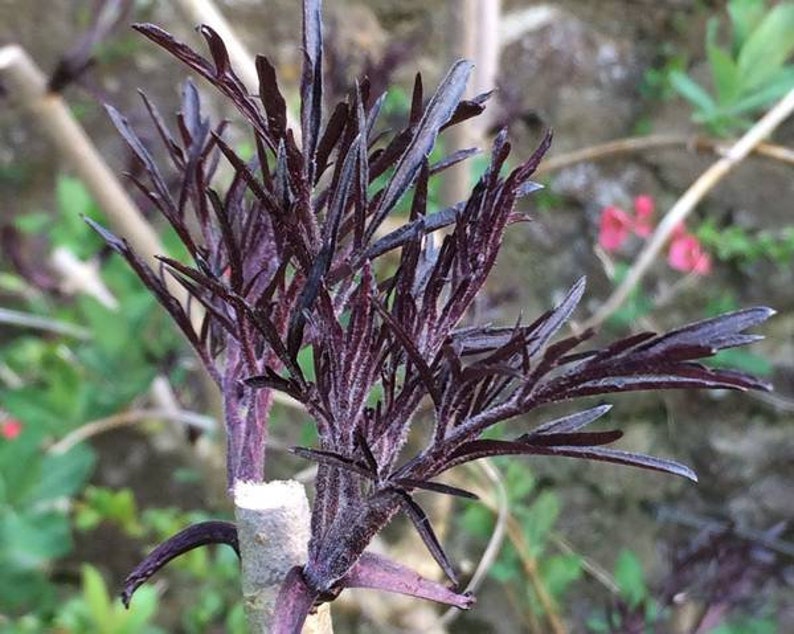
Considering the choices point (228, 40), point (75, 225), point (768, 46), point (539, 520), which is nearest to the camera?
point (228, 40)

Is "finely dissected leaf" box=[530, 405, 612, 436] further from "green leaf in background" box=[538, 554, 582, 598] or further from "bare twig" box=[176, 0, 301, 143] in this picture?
"green leaf in background" box=[538, 554, 582, 598]

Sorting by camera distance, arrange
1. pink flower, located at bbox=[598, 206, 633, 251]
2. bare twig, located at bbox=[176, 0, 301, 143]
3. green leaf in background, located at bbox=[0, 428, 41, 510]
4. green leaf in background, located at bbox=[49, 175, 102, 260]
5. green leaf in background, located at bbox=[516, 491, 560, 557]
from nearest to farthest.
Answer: bare twig, located at bbox=[176, 0, 301, 143]
green leaf in background, located at bbox=[0, 428, 41, 510]
green leaf in background, located at bbox=[516, 491, 560, 557]
green leaf in background, located at bbox=[49, 175, 102, 260]
pink flower, located at bbox=[598, 206, 633, 251]

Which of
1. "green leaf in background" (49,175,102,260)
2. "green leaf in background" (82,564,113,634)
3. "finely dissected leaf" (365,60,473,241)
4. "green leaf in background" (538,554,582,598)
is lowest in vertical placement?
"green leaf in background" (538,554,582,598)

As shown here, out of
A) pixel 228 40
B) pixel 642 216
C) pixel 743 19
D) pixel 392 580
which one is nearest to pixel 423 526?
pixel 392 580

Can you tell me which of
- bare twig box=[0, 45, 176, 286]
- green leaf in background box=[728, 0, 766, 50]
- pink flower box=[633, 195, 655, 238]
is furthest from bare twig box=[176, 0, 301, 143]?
pink flower box=[633, 195, 655, 238]

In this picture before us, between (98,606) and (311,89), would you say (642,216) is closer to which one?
(98,606)

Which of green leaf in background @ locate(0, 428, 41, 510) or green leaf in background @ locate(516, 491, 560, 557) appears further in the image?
green leaf in background @ locate(516, 491, 560, 557)

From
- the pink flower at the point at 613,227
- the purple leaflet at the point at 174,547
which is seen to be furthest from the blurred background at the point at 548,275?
the purple leaflet at the point at 174,547

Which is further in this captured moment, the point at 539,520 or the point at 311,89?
the point at 539,520

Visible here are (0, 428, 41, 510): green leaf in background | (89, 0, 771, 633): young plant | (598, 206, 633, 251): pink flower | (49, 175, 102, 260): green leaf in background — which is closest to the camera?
(89, 0, 771, 633): young plant

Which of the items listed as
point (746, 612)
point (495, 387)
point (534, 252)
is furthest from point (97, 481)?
point (495, 387)
